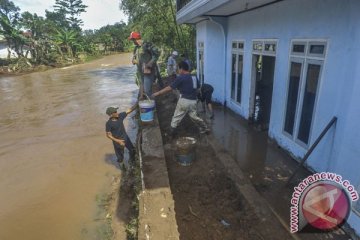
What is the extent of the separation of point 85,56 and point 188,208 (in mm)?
41746

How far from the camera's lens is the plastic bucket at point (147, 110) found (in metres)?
6.50

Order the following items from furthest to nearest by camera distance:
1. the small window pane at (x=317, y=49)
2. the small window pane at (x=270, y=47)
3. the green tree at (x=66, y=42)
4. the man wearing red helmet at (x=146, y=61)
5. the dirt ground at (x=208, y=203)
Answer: the green tree at (x=66, y=42) < the man wearing red helmet at (x=146, y=61) < the small window pane at (x=270, y=47) < the small window pane at (x=317, y=49) < the dirt ground at (x=208, y=203)

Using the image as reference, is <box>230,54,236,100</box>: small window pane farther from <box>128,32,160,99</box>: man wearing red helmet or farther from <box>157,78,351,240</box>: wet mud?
<box>128,32,160,99</box>: man wearing red helmet

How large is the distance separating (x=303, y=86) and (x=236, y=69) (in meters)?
3.74

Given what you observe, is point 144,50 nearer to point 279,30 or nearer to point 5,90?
point 279,30

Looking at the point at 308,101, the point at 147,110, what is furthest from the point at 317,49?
the point at 147,110

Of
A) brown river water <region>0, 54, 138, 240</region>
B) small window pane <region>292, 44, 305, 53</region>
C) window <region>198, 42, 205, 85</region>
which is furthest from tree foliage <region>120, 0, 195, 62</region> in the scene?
small window pane <region>292, 44, 305, 53</region>

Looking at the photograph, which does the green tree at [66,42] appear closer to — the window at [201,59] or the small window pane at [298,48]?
the window at [201,59]

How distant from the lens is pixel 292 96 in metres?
5.64

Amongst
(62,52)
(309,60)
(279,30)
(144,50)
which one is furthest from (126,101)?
(62,52)

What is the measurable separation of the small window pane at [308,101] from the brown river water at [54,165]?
4302 mm

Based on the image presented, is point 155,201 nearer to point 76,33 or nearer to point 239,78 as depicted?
point 239,78

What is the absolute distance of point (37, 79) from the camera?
23656 millimetres

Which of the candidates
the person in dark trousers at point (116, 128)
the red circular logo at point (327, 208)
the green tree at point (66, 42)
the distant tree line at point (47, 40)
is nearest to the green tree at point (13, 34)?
the distant tree line at point (47, 40)
